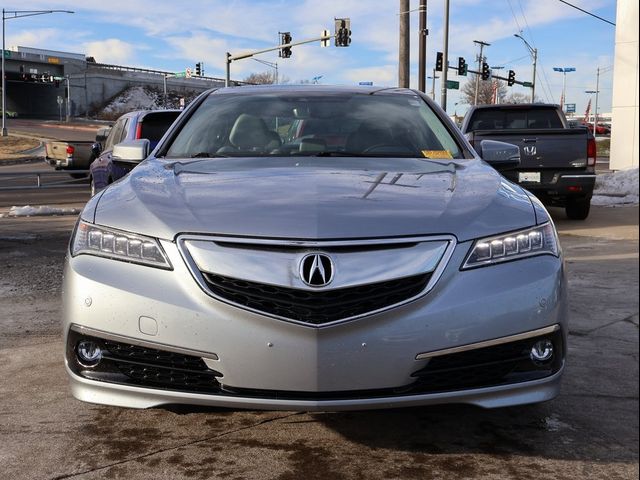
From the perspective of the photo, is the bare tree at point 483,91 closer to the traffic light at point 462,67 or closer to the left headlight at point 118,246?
the traffic light at point 462,67

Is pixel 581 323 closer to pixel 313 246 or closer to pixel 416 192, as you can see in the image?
pixel 416 192

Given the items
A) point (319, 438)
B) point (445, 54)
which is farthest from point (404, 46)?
point (319, 438)

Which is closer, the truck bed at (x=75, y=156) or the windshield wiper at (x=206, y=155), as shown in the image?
the windshield wiper at (x=206, y=155)

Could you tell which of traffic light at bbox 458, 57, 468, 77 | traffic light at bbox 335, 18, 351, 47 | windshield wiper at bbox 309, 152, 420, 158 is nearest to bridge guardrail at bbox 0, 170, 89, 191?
traffic light at bbox 335, 18, 351, 47

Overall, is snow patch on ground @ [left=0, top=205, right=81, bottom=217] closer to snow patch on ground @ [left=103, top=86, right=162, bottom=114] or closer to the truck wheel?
the truck wheel

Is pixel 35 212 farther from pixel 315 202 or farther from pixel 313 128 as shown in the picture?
pixel 315 202

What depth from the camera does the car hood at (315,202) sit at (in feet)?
8.48

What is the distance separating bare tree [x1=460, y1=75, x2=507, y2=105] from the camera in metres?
73.6

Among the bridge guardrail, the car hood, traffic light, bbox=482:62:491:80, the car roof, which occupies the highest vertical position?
traffic light, bbox=482:62:491:80

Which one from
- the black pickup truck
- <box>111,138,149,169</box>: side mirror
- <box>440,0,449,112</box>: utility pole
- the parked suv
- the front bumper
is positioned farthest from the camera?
<box>440,0,449,112</box>: utility pole

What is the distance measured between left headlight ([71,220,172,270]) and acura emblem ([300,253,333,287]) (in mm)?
514

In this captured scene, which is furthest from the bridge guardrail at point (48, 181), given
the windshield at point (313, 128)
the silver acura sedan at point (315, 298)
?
the silver acura sedan at point (315, 298)

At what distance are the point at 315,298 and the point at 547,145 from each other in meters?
8.62

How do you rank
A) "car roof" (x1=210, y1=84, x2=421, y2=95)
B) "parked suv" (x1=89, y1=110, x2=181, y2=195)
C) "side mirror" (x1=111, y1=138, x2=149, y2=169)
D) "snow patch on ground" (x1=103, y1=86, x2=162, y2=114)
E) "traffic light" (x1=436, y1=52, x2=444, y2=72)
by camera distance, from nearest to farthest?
"side mirror" (x1=111, y1=138, x2=149, y2=169) → "car roof" (x1=210, y1=84, x2=421, y2=95) → "parked suv" (x1=89, y1=110, x2=181, y2=195) → "traffic light" (x1=436, y1=52, x2=444, y2=72) → "snow patch on ground" (x1=103, y1=86, x2=162, y2=114)
